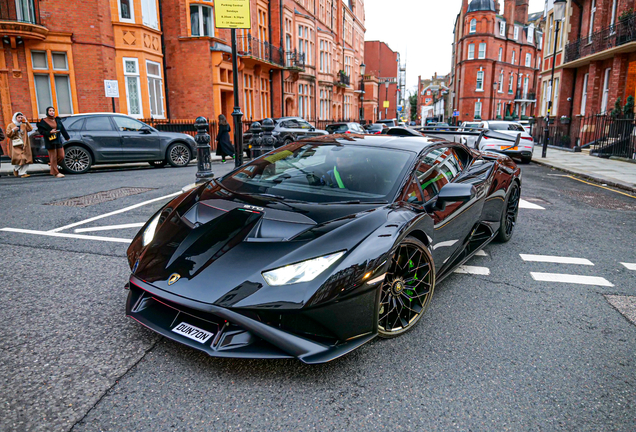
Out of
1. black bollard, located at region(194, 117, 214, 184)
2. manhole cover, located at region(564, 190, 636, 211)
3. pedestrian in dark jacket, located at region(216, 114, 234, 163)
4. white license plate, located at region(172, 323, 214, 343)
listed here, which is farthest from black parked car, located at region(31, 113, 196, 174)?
white license plate, located at region(172, 323, 214, 343)

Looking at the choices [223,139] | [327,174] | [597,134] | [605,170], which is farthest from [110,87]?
[597,134]

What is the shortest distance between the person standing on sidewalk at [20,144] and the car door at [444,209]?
37.7 ft

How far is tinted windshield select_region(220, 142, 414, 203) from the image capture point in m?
3.39

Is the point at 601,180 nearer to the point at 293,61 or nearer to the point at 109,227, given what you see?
the point at 109,227

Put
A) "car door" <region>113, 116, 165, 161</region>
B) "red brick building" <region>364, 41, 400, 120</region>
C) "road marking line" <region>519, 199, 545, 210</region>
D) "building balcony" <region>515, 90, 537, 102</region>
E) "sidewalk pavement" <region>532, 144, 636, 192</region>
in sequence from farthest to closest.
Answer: "red brick building" <region>364, 41, 400, 120</region>, "building balcony" <region>515, 90, 537, 102</region>, "car door" <region>113, 116, 165, 161</region>, "sidewalk pavement" <region>532, 144, 636, 192</region>, "road marking line" <region>519, 199, 545, 210</region>

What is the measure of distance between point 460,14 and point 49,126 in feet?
229

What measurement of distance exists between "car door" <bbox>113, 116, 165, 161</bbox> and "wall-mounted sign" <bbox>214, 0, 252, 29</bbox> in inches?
205

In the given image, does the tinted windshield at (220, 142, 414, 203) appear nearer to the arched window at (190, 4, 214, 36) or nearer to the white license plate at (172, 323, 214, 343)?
the white license plate at (172, 323, 214, 343)

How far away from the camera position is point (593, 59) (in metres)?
23.9

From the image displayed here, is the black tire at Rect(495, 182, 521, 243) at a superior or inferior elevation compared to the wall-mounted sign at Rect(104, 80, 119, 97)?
inferior

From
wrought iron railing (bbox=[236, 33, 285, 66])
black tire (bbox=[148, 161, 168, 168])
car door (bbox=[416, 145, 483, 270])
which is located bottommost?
black tire (bbox=[148, 161, 168, 168])

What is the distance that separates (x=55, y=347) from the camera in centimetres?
276

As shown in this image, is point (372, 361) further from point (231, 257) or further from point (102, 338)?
point (102, 338)

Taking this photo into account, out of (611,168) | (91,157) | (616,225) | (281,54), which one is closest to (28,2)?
(91,157)
